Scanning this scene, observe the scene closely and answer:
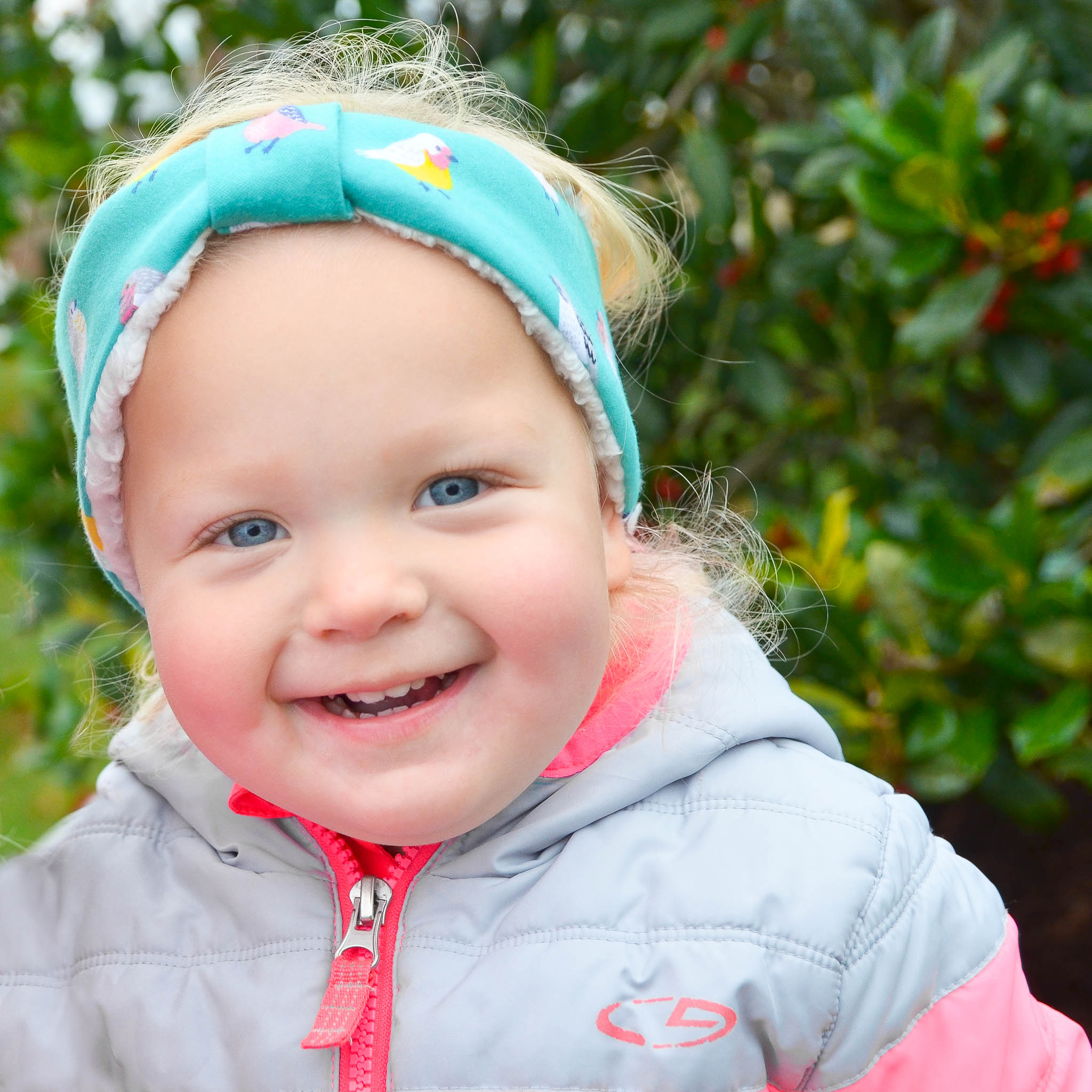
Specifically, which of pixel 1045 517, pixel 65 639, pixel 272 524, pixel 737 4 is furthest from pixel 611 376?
pixel 65 639

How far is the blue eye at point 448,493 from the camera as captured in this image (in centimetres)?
104

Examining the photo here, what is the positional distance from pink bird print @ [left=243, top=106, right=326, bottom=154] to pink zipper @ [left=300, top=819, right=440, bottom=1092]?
64 cm

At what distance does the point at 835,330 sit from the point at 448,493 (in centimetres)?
141

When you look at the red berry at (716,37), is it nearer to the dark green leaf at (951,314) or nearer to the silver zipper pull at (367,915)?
the dark green leaf at (951,314)

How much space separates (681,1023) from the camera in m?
1.06

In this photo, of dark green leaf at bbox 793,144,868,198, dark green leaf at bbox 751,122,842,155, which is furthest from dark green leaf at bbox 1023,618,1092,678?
dark green leaf at bbox 751,122,842,155

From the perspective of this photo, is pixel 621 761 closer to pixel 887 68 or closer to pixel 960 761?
pixel 960 761

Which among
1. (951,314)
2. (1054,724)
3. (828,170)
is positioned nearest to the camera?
(1054,724)

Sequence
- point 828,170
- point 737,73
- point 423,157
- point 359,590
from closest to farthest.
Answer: point 359,590 → point 423,157 → point 828,170 → point 737,73

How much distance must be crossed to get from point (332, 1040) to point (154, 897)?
11.0 inches

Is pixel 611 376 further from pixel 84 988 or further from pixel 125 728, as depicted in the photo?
pixel 84 988

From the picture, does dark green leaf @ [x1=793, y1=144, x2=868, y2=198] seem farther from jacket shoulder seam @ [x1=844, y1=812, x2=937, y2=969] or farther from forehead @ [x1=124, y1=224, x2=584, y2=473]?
jacket shoulder seam @ [x1=844, y1=812, x2=937, y2=969]

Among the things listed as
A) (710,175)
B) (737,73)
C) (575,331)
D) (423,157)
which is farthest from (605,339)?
(737,73)

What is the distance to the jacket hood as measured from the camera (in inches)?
46.4
